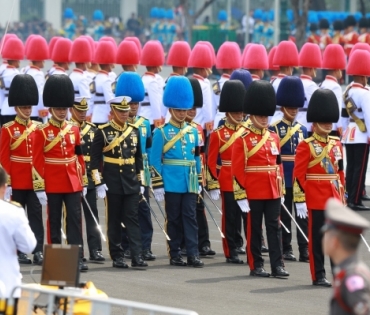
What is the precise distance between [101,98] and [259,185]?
7393 mm

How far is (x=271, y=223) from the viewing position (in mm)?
11070

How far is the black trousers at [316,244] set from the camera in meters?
10.7

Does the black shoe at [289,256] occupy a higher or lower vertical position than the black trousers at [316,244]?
lower

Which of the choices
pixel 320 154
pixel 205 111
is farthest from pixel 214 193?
pixel 205 111

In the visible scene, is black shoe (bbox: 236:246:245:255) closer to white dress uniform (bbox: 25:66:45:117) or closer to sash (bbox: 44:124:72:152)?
sash (bbox: 44:124:72:152)

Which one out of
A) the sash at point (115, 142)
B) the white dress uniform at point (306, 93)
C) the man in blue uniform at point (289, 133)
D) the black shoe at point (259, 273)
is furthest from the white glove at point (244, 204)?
the white dress uniform at point (306, 93)

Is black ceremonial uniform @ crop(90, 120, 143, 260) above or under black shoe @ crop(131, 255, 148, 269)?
above

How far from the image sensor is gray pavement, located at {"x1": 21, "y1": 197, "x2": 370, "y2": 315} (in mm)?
9711

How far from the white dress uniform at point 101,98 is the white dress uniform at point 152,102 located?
1025 mm

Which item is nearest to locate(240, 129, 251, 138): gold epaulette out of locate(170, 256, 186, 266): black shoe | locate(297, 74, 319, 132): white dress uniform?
locate(170, 256, 186, 266): black shoe

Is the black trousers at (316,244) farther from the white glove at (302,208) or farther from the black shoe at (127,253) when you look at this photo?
the black shoe at (127,253)

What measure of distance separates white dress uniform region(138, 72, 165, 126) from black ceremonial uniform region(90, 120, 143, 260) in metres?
5.29

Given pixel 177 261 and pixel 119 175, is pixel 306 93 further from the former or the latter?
pixel 119 175

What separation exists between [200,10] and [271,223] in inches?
1135
